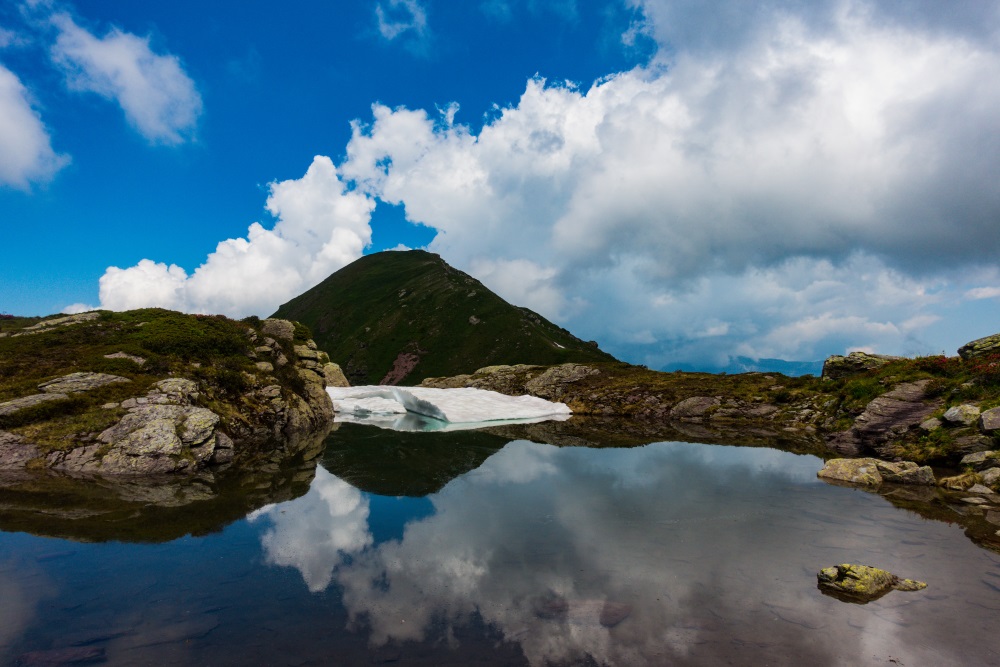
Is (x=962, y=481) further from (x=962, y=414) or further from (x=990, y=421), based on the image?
(x=962, y=414)

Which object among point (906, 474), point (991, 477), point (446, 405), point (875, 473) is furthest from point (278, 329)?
point (991, 477)

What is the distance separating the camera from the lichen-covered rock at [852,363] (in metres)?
54.4

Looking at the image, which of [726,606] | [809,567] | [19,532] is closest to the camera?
[726,606]

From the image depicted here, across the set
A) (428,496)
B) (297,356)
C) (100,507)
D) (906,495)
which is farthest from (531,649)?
(297,356)

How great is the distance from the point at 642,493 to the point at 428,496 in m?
12.3

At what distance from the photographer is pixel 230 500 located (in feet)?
74.9

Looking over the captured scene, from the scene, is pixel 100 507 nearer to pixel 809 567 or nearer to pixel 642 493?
pixel 642 493

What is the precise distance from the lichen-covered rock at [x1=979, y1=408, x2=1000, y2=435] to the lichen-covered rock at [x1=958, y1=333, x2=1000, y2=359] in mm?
16113

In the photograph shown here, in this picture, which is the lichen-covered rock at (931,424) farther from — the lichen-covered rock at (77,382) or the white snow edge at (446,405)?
the lichen-covered rock at (77,382)

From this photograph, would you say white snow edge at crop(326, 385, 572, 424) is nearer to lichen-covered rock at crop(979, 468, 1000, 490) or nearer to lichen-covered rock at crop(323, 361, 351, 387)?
lichen-covered rock at crop(323, 361, 351, 387)

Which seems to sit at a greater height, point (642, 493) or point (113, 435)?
point (113, 435)

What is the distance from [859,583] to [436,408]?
193 feet

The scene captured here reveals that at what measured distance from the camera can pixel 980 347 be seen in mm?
41188

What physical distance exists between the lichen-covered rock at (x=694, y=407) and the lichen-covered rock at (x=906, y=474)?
1526 inches
